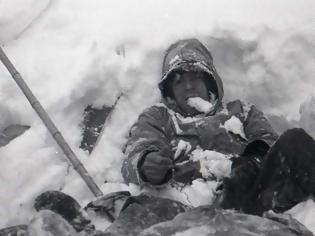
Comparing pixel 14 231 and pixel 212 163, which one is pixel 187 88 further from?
pixel 14 231

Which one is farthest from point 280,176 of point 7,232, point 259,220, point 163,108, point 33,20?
point 33,20

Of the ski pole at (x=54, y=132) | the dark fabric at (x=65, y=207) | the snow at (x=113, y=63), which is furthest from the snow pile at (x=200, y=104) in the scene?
the dark fabric at (x=65, y=207)

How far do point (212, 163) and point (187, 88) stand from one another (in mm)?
745

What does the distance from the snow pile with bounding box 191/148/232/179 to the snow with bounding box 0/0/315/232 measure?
0.38 m

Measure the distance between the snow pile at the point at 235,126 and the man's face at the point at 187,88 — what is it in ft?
0.74

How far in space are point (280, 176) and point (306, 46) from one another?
2006 millimetres

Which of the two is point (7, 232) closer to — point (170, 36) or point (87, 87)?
point (87, 87)

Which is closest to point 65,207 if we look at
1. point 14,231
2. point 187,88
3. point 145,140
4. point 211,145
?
point 14,231

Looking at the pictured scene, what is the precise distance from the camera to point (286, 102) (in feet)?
12.3

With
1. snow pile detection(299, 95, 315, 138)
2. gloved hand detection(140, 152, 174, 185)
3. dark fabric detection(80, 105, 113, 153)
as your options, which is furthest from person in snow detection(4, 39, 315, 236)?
dark fabric detection(80, 105, 113, 153)

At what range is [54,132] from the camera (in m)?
3.11

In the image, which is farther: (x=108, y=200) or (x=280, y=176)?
(x=108, y=200)

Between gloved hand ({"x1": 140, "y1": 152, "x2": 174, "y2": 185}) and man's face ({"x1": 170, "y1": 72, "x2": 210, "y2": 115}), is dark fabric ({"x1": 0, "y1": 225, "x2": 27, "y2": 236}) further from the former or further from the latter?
man's face ({"x1": 170, "y1": 72, "x2": 210, "y2": 115})

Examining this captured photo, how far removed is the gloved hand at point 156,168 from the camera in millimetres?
2752
